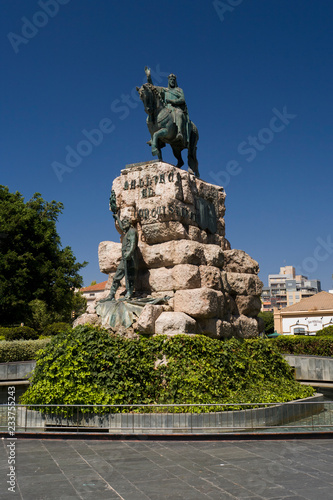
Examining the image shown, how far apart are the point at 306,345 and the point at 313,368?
3.03m

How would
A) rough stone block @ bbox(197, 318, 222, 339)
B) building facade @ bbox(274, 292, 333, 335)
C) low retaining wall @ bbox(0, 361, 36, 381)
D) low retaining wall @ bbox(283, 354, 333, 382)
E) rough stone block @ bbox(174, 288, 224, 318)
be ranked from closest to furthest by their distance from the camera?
rough stone block @ bbox(174, 288, 224, 318), rough stone block @ bbox(197, 318, 222, 339), low retaining wall @ bbox(0, 361, 36, 381), low retaining wall @ bbox(283, 354, 333, 382), building facade @ bbox(274, 292, 333, 335)

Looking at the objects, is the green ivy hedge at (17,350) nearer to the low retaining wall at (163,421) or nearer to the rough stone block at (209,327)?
the rough stone block at (209,327)

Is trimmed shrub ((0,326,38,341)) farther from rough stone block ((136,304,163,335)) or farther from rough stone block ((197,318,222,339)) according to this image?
rough stone block ((197,318,222,339))

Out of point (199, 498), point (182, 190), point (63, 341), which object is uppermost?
point (182, 190)

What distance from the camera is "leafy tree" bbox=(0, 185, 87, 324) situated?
29.7 m

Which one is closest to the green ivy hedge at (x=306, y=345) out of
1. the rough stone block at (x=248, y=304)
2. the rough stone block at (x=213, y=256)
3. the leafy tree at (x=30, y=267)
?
the rough stone block at (x=248, y=304)

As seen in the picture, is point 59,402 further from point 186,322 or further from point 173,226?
point 173,226

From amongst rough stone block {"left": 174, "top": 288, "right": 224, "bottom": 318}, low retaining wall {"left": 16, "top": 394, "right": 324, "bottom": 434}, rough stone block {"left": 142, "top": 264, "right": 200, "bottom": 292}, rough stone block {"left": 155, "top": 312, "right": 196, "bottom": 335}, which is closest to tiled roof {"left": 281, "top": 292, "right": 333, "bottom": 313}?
rough stone block {"left": 142, "top": 264, "right": 200, "bottom": 292}

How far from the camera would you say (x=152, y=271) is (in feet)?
40.5

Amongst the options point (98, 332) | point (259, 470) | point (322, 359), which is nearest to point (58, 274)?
point (322, 359)

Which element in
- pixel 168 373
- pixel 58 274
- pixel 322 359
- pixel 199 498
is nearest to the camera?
pixel 199 498

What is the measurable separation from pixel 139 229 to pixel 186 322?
120 inches

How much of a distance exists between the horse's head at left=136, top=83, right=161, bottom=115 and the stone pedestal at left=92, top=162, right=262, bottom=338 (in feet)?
5.17

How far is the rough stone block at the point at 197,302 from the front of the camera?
11.3m
